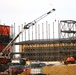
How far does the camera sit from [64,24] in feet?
188

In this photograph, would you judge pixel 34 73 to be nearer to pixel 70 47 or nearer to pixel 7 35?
pixel 7 35

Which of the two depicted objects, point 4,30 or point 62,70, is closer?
point 62,70

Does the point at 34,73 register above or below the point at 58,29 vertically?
below

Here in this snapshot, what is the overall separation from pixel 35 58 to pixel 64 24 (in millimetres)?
30379

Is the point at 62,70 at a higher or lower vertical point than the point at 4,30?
lower

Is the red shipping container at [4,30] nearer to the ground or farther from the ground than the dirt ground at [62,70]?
farther from the ground

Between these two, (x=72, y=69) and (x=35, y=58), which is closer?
(x=72, y=69)

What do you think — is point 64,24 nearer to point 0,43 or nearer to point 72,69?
point 0,43

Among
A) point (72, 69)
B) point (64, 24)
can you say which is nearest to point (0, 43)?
point (64, 24)

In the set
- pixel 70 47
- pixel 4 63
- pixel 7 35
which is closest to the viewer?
pixel 4 63

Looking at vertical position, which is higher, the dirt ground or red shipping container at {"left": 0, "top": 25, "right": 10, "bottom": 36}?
red shipping container at {"left": 0, "top": 25, "right": 10, "bottom": 36}

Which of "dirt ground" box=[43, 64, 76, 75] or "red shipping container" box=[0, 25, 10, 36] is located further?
"red shipping container" box=[0, 25, 10, 36]

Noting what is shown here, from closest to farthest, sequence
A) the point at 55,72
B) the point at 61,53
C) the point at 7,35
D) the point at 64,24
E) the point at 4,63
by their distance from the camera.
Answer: the point at 55,72
the point at 4,63
the point at 64,24
the point at 61,53
the point at 7,35

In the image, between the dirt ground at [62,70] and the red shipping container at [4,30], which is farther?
the red shipping container at [4,30]
